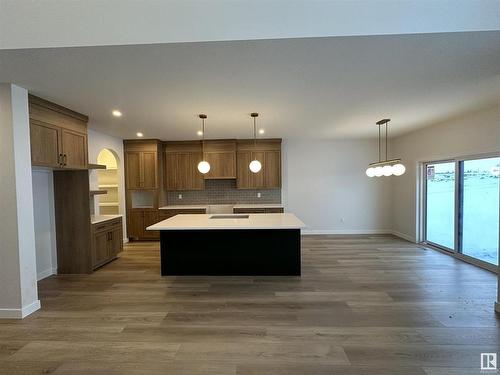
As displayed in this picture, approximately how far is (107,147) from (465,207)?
7.16 meters

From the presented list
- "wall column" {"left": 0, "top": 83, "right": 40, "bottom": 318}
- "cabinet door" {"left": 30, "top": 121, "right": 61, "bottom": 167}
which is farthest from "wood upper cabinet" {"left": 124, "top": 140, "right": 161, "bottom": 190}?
"wall column" {"left": 0, "top": 83, "right": 40, "bottom": 318}

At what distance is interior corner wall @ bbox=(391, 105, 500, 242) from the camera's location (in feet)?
12.8

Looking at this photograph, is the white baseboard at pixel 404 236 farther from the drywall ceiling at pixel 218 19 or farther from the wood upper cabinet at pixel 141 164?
the wood upper cabinet at pixel 141 164

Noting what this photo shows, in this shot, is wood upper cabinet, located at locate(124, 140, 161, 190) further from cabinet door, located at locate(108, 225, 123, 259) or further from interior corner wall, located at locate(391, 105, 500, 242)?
interior corner wall, located at locate(391, 105, 500, 242)

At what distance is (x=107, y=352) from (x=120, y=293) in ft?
4.17

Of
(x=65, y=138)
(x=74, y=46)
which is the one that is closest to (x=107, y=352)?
(x=74, y=46)

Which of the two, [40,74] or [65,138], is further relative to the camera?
[65,138]

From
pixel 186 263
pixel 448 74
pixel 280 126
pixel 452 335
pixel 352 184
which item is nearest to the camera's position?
pixel 452 335

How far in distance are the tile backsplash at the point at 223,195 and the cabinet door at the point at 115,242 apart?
1.82 meters

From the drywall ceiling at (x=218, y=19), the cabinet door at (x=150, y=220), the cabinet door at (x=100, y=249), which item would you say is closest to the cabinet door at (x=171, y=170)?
the cabinet door at (x=150, y=220)

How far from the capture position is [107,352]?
2.18 meters

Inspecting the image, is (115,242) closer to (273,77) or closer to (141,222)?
(141,222)

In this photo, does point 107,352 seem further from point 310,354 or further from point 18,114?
point 18,114

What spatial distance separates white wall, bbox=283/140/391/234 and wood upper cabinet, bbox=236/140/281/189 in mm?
486
